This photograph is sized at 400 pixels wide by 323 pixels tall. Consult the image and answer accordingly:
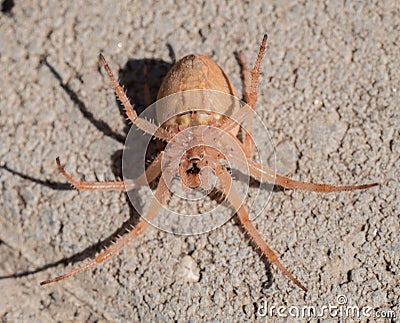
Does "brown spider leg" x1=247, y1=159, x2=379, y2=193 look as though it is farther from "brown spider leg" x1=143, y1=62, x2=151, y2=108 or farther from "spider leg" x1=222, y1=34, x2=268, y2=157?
"brown spider leg" x1=143, y1=62, x2=151, y2=108

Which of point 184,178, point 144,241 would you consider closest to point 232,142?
point 184,178

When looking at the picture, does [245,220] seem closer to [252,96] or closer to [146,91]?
[252,96]

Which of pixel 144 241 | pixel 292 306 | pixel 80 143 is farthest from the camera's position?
pixel 80 143

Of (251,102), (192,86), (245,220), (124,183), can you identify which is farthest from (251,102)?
(124,183)

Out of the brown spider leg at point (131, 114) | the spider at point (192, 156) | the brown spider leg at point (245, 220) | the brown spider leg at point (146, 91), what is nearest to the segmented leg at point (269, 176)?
the spider at point (192, 156)

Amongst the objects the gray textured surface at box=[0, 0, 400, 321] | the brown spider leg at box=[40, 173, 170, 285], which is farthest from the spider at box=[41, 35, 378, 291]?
the gray textured surface at box=[0, 0, 400, 321]

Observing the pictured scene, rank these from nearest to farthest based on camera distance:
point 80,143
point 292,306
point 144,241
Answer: point 292,306 → point 144,241 → point 80,143

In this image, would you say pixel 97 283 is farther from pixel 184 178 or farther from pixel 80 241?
pixel 184 178

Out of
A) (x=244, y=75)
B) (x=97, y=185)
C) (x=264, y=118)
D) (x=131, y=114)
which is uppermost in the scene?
(x=244, y=75)
